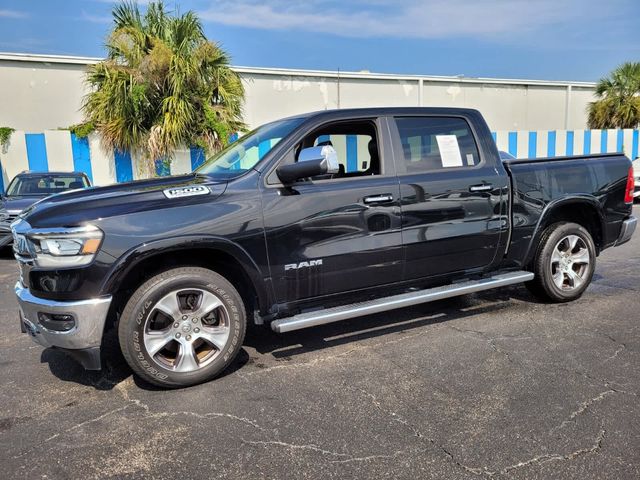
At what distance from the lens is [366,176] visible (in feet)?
13.9

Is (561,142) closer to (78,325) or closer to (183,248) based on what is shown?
(183,248)

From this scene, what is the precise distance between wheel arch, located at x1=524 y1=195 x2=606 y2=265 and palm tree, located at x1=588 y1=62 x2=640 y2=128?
71.6 ft

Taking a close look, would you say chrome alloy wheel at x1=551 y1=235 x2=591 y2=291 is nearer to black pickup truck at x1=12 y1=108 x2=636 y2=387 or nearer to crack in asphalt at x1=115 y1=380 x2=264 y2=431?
black pickup truck at x1=12 y1=108 x2=636 y2=387

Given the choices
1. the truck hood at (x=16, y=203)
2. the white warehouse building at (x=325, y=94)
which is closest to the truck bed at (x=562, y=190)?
the truck hood at (x=16, y=203)

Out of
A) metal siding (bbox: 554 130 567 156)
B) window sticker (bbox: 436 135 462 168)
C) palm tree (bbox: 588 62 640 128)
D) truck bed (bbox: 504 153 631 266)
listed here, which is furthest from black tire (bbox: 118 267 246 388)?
palm tree (bbox: 588 62 640 128)

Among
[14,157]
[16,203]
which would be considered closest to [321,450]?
[16,203]

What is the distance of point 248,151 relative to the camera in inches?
171

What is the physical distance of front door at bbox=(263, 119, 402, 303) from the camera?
3.82m

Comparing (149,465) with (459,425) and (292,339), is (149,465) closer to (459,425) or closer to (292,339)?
(459,425)

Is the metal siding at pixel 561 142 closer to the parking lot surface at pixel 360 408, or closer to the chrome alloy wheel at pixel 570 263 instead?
the chrome alloy wheel at pixel 570 263

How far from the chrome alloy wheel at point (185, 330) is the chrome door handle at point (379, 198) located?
1.38m

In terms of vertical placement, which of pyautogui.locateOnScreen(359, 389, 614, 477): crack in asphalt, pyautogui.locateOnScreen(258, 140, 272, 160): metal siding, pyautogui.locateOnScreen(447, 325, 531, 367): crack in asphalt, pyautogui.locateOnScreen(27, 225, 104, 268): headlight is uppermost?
pyautogui.locateOnScreen(258, 140, 272, 160): metal siding

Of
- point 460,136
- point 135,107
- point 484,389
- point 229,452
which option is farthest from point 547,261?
point 135,107

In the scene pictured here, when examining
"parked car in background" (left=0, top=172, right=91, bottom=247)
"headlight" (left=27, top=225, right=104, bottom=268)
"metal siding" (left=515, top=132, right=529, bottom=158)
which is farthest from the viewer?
"metal siding" (left=515, top=132, right=529, bottom=158)
